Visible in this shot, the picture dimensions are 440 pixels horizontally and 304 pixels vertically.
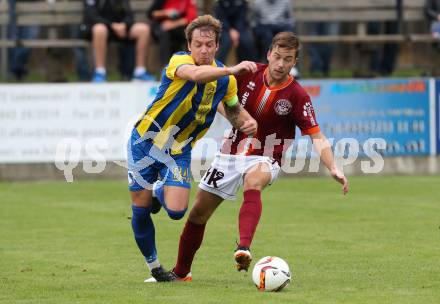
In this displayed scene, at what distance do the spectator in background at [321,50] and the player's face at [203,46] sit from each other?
11.5 metres

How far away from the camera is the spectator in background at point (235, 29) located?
18.8 metres

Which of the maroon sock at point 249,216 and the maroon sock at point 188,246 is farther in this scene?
the maroon sock at point 188,246

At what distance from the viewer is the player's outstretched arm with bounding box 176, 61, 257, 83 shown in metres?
7.66

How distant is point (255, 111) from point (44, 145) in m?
9.31

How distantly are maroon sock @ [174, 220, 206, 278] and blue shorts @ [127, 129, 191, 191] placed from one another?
40 centimetres

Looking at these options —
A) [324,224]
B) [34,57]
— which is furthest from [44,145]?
[324,224]

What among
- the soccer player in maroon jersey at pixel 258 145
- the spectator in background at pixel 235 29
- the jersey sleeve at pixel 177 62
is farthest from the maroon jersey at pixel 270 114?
the spectator in background at pixel 235 29

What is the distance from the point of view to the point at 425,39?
66.6 ft

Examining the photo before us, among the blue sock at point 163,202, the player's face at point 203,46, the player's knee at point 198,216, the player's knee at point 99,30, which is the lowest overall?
the player's knee at point 99,30

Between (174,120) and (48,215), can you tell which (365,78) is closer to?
(48,215)

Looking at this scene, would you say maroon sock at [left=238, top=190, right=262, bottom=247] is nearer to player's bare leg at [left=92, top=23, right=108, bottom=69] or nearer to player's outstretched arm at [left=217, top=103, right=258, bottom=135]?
player's outstretched arm at [left=217, top=103, right=258, bottom=135]

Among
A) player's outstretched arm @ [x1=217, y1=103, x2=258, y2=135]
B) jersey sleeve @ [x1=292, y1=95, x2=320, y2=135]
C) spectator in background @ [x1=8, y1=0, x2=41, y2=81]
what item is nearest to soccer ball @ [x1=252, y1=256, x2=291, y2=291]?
player's outstretched arm @ [x1=217, y1=103, x2=258, y2=135]

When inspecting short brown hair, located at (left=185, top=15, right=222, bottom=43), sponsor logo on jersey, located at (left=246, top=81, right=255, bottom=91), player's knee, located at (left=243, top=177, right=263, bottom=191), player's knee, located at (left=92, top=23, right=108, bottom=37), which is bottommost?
player's knee, located at (left=92, top=23, right=108, bottom=37)

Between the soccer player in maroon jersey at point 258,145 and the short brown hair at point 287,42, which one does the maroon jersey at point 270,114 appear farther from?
the short brown hair at point 287,42
